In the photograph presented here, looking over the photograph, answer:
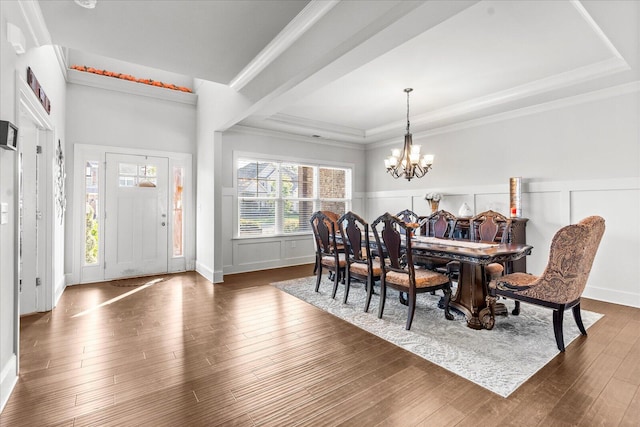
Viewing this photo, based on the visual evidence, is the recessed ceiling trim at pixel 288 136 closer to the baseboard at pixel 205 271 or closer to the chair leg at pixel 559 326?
the baseboard at pixel 205 271

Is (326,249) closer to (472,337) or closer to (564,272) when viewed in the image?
(472,337)

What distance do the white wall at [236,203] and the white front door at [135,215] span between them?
1040 mm

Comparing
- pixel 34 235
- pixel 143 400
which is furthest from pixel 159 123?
pixel 143 400

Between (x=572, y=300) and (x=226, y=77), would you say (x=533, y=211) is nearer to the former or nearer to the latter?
(x=572, y=300)

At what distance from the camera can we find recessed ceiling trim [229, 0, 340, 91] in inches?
97.7

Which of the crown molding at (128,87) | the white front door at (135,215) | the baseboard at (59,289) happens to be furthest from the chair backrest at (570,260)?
the crown molding at (128,87)

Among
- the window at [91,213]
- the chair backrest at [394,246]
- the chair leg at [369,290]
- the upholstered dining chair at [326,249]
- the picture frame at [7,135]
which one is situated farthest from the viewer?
the window at [91,213]

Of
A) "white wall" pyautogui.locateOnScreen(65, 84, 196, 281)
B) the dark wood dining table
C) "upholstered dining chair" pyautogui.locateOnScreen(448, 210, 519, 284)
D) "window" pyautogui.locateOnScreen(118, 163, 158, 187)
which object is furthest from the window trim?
the dark wood dining table

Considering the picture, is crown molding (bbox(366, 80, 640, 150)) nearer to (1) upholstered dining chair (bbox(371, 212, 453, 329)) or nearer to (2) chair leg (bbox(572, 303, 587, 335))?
(2) chair leg (bbox(572, 303, 587, 335))

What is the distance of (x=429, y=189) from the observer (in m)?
5.79

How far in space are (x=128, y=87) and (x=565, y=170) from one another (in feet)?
21.3

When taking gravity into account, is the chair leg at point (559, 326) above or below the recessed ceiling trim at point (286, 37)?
below

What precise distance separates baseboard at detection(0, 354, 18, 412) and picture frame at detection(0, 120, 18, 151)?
4.43 ft

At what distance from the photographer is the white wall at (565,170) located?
12.2 ft
